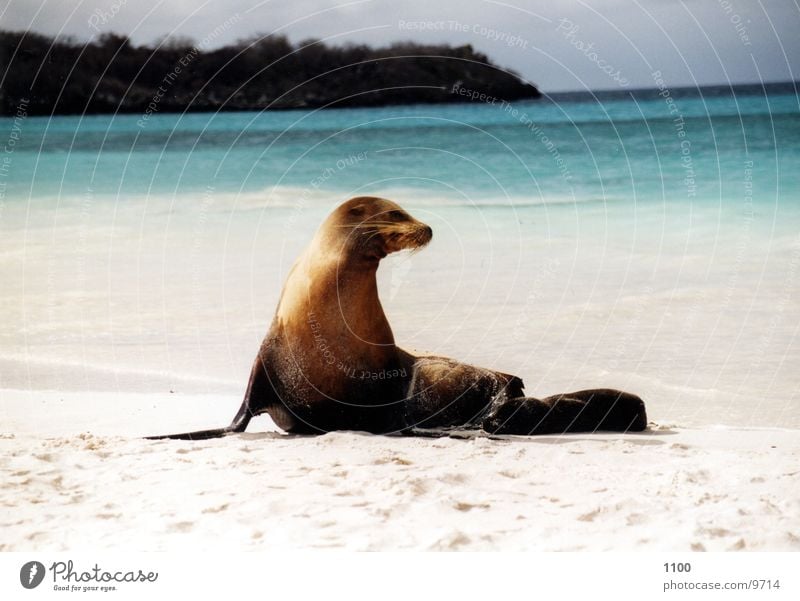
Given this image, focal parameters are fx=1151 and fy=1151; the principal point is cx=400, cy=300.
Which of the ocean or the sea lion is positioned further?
the ocean

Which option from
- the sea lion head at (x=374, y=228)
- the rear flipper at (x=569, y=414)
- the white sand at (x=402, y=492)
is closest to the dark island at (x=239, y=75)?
the sea lion head at (x=374, y=228)

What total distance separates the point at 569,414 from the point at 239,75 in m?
2.65

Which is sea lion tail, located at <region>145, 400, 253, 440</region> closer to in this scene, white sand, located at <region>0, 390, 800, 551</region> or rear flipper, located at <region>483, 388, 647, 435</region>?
white sand, located at <region>0, 390, 800, 551</region>

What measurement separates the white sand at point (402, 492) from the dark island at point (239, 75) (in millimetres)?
1950

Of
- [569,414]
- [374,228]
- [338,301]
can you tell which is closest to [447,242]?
[374,228]

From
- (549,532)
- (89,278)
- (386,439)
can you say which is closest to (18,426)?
(89,278)

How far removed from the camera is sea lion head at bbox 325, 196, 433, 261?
17.6 feet

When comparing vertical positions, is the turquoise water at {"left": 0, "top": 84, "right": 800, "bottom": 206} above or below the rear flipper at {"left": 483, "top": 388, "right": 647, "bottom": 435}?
above

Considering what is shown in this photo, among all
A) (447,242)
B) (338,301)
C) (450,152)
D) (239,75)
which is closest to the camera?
(338,301)

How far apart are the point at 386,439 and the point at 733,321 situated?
2.11 meters

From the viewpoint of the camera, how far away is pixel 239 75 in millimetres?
6406

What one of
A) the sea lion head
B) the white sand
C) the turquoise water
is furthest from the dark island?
the white sand

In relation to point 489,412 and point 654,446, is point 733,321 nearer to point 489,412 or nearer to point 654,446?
point 654,446

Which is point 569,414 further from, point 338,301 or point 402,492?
point 338,301
